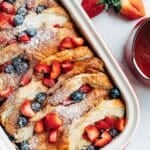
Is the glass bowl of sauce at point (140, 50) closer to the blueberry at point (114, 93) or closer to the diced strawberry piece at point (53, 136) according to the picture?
the blueberry at point (114, 93)

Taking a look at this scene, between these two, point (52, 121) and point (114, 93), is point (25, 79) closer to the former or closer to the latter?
point (52, 121)

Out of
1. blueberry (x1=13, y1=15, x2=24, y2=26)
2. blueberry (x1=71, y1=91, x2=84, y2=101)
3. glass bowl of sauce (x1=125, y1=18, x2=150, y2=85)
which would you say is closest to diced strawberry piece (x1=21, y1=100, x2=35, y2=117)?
blueberry (x1=71, y1=91, x2=84, y2=101)

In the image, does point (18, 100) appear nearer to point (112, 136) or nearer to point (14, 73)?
point (14, 73)

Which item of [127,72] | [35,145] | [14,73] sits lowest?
[127,72]

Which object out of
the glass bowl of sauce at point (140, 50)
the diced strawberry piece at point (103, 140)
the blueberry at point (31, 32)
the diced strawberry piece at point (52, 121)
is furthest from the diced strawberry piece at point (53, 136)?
the glass bowl of sauce at point (140, 50)

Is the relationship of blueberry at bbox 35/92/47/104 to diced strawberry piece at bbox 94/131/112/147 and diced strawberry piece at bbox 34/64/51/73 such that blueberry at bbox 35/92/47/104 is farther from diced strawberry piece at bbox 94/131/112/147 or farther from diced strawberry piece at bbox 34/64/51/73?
diced strawberry piece at bbox 94/131/112/147

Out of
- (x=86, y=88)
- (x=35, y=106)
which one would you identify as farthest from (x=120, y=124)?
(x=35, y=106)

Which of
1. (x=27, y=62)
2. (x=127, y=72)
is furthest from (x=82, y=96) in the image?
(x=127, y=72)
